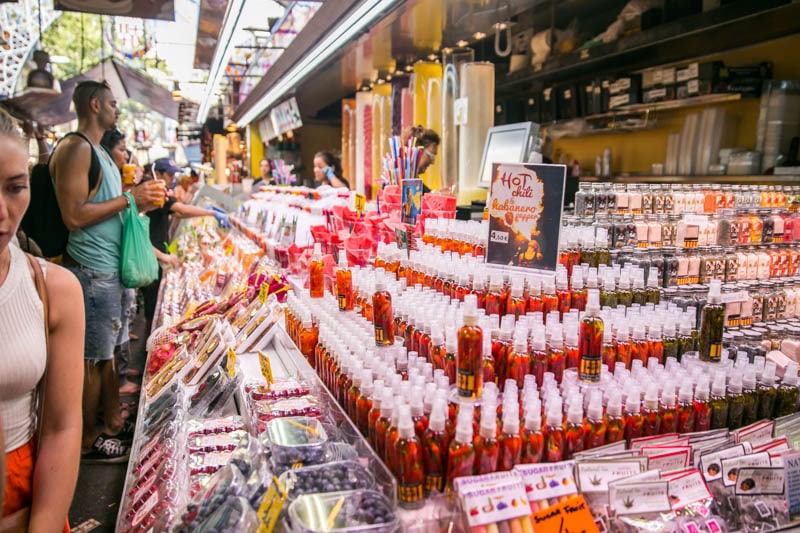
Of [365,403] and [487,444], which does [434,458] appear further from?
[365,403]

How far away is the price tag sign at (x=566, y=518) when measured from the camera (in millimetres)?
1262

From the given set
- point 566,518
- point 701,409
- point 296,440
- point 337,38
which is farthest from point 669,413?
point 337,38

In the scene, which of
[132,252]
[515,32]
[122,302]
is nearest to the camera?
[132,252]

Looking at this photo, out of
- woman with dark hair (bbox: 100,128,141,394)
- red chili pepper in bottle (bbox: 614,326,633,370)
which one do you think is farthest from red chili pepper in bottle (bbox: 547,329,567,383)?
woman with dark hair (bbox: 100,128,141,394)

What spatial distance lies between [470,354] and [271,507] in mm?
576

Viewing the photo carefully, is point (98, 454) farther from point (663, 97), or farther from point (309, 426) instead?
point (663, 97)

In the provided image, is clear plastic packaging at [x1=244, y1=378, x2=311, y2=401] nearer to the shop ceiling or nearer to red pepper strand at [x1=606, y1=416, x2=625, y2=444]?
red pepper strand at [x1=606, y1=416, x2=625, y2=444]

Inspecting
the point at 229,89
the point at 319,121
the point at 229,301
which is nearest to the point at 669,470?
the point at 229,301

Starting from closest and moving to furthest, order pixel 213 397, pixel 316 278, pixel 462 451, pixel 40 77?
pixel 462 451
pixel 213 397
pixel 316 278
pixel 40 77

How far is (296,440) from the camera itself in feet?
5.07

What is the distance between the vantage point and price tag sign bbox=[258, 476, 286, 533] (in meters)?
1.24

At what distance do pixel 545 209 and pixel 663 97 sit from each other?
4270mm

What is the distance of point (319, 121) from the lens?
12953mm

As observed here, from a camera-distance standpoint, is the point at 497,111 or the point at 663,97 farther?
the point at 497,111
